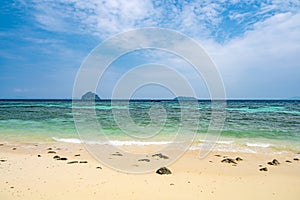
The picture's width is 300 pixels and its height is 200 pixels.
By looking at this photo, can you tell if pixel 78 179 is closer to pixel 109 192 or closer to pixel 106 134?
pixel 109 192

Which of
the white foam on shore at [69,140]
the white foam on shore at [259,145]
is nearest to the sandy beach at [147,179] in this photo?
the white foam on shore at [259,145]

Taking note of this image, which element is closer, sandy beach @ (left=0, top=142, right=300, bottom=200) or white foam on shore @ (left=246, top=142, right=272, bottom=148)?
sandy beach @ (left=0, top=142, right=300, bottom=200)

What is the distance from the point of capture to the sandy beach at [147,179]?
627cm

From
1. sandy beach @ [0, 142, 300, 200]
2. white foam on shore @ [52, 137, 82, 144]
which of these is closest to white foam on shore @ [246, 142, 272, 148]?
sandy beach @ [0, 142, 300, 200]

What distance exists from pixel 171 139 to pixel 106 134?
446 cm

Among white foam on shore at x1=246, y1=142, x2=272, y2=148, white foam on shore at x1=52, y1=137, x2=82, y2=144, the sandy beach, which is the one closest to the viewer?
the sandy beach

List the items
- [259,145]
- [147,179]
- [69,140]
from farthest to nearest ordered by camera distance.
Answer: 1. [69,140]
2. [259,145]
3. [147,179]

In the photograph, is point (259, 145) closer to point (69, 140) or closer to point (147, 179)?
point (147, 179)

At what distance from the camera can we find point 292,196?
6453 mm

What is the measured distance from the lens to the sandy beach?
627 centimetres

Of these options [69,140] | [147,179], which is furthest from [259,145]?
[69,140]

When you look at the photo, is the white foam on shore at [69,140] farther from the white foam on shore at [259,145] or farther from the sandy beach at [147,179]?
the white foam on shore at [259,145]

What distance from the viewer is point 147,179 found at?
752 centimetres

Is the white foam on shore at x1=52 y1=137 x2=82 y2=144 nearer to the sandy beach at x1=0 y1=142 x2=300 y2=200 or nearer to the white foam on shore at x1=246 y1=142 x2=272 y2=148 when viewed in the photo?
the sandy beach at x1=0 y1=142 x2=300 y2=200
